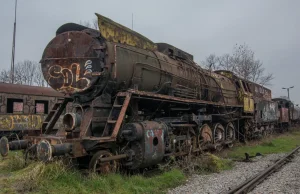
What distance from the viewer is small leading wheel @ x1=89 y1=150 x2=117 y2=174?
6574 mm

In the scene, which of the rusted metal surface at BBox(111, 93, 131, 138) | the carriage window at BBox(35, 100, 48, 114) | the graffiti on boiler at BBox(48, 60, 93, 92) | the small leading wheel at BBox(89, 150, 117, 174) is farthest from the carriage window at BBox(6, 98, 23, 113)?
the small leading wheel at BBox(89, 150, 117, 174)

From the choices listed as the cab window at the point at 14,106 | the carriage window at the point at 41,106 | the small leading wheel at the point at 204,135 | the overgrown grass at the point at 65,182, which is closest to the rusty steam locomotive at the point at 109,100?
the overgrown grass at the point at 65,182

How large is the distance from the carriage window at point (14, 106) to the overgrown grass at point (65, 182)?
9.57 meters

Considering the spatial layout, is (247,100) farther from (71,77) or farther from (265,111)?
(71,77)

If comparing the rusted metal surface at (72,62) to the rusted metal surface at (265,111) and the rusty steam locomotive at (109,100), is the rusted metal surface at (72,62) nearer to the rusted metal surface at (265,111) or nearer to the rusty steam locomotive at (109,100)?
the rusty steam locomotive at (109,100)

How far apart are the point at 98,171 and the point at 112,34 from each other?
3.35 meters

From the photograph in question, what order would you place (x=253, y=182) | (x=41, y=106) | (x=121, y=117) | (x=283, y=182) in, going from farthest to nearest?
(x=41, y=106)
(x=283, y=182)
(x=253, y=182)
(x=121, y=117)

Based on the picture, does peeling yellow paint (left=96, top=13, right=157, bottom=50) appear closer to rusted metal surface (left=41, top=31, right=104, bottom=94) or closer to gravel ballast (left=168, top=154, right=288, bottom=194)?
rusted metal surface (left=41, top=31, right=104, bottom=94)

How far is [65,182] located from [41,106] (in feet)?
37.3

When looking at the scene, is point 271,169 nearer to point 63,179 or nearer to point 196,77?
point 196,77

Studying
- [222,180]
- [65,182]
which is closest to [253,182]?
[222,180]

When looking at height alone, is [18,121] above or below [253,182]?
above

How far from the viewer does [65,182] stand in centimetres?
598

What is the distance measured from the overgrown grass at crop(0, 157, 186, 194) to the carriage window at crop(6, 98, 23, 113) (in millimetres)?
9573
